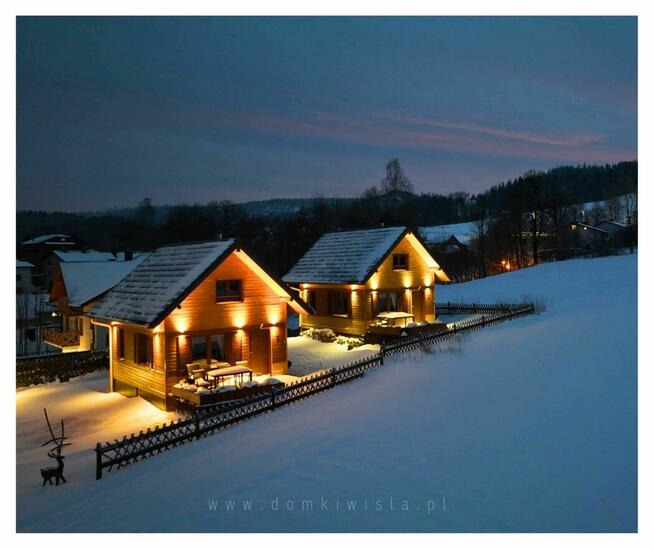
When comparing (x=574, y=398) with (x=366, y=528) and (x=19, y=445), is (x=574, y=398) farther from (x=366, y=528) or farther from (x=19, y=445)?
(x=19, y=445)

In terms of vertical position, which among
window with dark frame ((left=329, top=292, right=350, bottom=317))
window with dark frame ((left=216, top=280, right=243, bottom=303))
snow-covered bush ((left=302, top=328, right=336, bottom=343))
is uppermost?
window with dark frame ((left=216, top=280, right=243, bottom=303))

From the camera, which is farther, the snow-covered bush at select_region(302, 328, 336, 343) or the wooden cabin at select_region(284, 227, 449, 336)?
the wooden cabin at select_region(284, 227, 449, 336)

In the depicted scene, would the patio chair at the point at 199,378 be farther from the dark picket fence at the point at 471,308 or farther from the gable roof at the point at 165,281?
the dark picket fence at the point at 471,308

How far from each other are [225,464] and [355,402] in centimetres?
483

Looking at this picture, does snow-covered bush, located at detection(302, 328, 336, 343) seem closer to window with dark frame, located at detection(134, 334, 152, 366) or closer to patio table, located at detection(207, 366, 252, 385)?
patio table, located at detection(207, 366, 252, 385)

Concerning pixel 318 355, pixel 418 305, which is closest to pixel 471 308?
pixel 418 305

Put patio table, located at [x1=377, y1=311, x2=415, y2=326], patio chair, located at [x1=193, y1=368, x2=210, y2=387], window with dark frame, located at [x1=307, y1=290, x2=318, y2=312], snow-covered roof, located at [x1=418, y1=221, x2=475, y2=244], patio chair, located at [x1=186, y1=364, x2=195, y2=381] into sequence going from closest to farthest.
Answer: patio chair, located at [x1=193, y1=368, x2=210, y2=387] < patio chair, located at [x1=186, y1=364, x2=195, y2=381] < patio table, located at [x1=377, y1=311, x2=415, y2=326] < window with dark frame, located at [x1=307, y1=290, x2=318, y2=312] < snow-covered roof, located at [x1=418, y1=221, x2=475, y2=244]

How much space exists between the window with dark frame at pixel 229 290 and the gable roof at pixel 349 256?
994 cm

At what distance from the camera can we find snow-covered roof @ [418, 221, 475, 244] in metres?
79.8

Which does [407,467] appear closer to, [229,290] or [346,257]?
[229,290]

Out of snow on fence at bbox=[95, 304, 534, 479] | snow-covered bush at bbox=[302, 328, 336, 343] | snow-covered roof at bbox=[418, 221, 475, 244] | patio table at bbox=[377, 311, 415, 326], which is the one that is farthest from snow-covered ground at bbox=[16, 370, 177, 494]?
snow-covered roof at bbox=[418, 221, 475, 244]

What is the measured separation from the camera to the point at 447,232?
3711 inches

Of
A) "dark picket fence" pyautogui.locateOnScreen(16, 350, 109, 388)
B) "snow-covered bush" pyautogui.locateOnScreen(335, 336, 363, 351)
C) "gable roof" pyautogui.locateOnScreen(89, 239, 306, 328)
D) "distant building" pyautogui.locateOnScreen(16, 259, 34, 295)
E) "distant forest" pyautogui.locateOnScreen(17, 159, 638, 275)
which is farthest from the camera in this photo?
"distant forest" pyautogui.locateOnScreen(17, 159, 638, 275)

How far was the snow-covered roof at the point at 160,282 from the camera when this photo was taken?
17.8m
